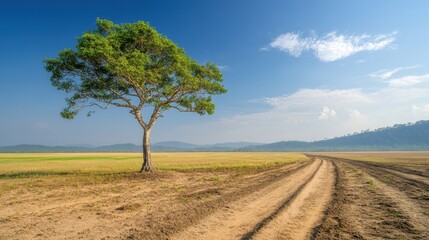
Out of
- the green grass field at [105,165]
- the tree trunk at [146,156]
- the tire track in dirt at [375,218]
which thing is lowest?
the green grass field at [105,165]

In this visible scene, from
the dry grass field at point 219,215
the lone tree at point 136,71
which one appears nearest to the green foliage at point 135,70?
the lone tree at point 136,71

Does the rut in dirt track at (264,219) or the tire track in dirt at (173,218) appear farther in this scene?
the tire track in dirt at (173,218)

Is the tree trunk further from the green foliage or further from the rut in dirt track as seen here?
the rut in dirt track

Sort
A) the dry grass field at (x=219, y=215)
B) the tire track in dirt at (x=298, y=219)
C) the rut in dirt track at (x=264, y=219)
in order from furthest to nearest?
the dry grass field at (x=219, y=215), the rut in dirt track at (x=264, y=219), the tire track in dirt at (x=298, y=219)

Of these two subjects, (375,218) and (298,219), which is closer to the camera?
(298,219)

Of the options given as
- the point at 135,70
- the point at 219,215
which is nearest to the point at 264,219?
the point at 219,215

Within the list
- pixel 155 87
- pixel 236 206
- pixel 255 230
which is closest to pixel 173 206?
pixel 236 206

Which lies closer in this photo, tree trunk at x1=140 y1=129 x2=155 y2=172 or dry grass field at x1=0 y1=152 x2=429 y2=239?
dry grass field at x1=0 y1=152 x2=429 y2=239

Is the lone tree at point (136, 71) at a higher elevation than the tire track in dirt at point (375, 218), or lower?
higher

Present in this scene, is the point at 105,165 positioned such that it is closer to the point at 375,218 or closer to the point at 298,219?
the point at 298,219

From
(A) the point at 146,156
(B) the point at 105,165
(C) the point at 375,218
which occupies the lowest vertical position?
(B) the point at 105,165

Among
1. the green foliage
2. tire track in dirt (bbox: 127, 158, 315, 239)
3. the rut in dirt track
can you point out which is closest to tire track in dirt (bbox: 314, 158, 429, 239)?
the rut in dirt track

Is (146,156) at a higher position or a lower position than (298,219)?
higher

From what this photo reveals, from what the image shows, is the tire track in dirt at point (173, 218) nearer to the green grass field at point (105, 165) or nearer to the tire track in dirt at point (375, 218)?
the tire track in dirt at point (375, 218)
